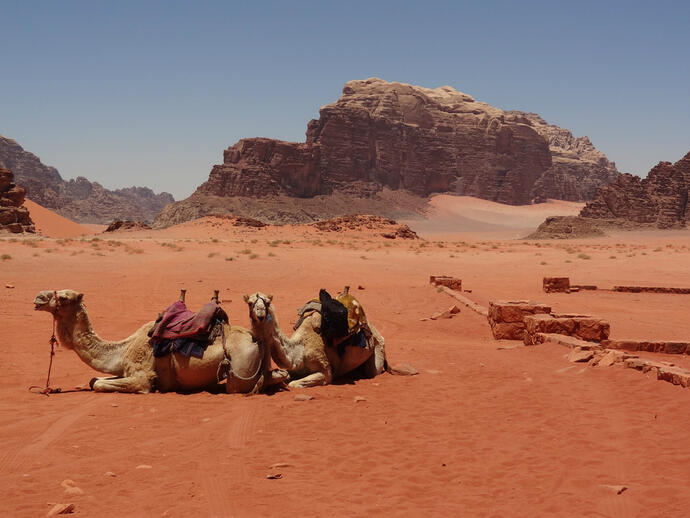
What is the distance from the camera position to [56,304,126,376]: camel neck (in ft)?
28.0

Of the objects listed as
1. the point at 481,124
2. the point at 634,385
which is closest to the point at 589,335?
the point at 634,385

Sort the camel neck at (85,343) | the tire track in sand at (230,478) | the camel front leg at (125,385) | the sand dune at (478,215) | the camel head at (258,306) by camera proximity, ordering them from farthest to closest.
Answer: the sand dune at (478,215) < the camel neck at (85,343) < the camel front leg at (125,385) < the camel head at (258,306) < the tire track in sand at (230,478)

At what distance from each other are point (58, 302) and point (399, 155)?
495 ft

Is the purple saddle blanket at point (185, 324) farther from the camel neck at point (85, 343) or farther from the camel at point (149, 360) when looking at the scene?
the camel neck at point (85, 343)

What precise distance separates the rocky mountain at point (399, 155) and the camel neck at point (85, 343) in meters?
115

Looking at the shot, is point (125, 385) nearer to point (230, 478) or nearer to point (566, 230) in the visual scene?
point (230, 478)

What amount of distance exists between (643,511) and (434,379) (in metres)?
4.88

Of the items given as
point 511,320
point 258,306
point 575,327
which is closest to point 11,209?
point 511,320

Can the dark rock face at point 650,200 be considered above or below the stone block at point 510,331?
above

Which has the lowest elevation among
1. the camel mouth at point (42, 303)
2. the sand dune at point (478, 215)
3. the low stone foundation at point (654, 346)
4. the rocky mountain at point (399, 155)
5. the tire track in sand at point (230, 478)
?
the tire track in sand at point (230, 478)

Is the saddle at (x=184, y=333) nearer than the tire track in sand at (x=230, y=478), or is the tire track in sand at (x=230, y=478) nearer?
the tire track in sand at (x=230, y=478)

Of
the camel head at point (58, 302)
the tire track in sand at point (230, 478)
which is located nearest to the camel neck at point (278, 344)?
the tire track in sand at point (230, 478)

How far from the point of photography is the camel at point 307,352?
27.3 feet

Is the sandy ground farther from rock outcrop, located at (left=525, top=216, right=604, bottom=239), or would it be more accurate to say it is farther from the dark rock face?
the dark rock face
